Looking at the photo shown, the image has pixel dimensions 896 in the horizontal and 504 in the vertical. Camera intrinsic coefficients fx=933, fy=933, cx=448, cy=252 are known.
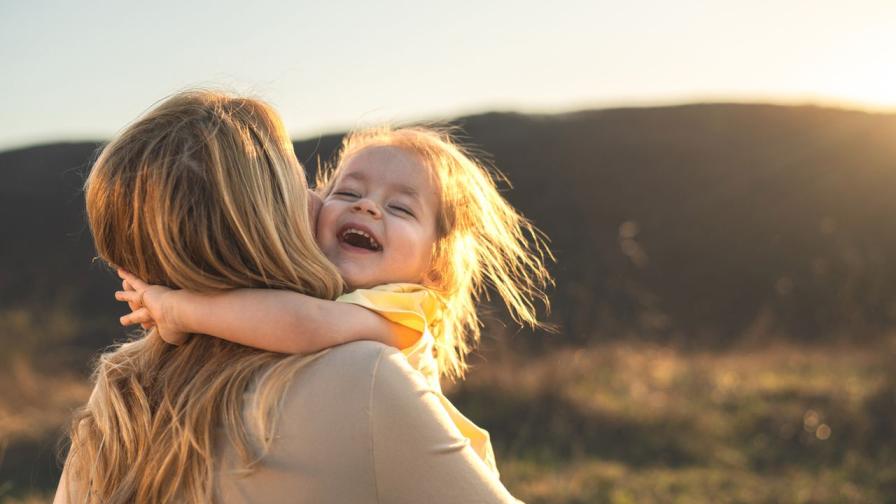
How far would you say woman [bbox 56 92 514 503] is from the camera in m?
1.25

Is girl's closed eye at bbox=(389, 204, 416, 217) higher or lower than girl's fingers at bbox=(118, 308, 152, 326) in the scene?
higher

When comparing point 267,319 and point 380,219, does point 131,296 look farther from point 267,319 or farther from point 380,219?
point 380,219

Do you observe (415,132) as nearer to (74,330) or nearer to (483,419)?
(483,419)

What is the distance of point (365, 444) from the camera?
1235 millimetres

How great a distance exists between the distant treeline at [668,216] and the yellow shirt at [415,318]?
8645 millimetres

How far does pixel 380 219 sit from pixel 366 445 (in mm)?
806

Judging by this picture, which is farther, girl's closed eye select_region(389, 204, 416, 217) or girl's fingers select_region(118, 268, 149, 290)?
girl's closed eye select_region(389, 204, 416, 217)

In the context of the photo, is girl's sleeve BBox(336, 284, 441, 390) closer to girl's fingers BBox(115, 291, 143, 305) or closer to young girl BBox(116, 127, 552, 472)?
young girl BBox(116, 127, 552, 472)

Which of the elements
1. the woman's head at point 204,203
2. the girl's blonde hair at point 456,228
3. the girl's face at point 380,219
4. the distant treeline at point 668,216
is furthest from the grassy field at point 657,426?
the woman's head at point 204,203

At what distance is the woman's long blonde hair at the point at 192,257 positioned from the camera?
1342mm

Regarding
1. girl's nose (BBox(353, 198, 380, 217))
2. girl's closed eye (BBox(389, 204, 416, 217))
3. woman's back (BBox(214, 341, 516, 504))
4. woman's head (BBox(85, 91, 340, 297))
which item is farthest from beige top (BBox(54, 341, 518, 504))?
girl's closed eye (BBox(389, 204, 416, 217))

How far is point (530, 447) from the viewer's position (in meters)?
6.16

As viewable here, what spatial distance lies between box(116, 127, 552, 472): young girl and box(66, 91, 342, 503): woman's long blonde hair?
41 mm

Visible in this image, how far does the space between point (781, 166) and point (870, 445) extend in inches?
461
